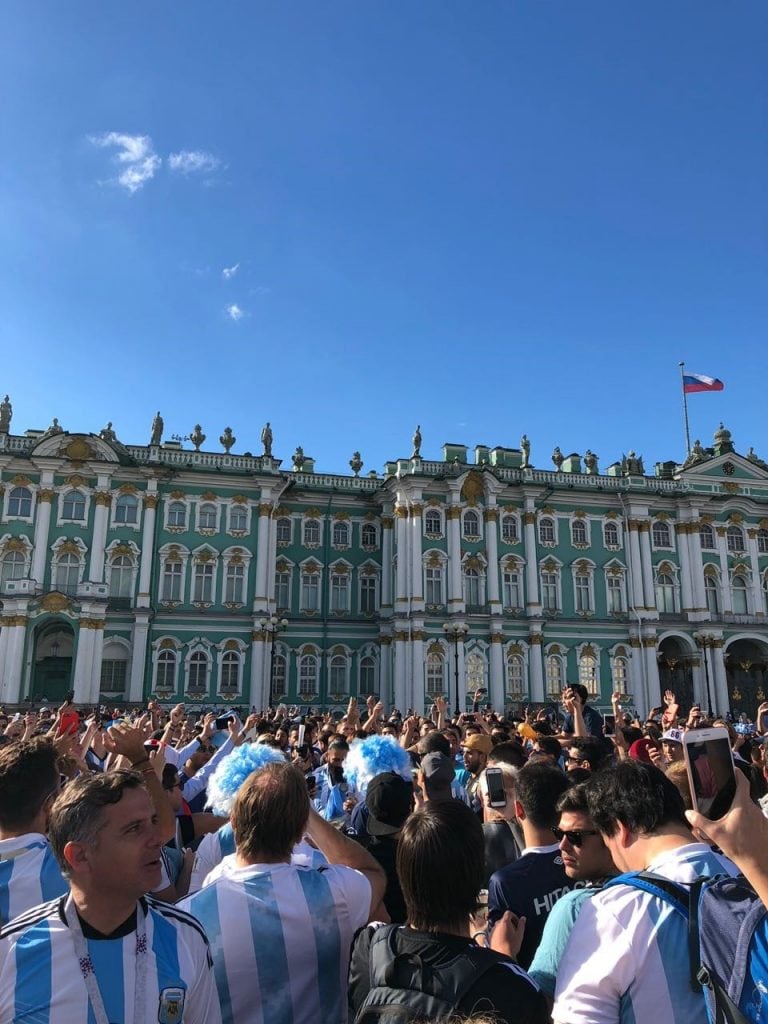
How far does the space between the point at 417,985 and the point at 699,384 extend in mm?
46848

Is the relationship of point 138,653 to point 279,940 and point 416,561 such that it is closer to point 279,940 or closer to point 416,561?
point 416,561

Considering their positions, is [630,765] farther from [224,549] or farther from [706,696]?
[706,696]

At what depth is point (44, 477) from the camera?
39.3m

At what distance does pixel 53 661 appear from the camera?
39.5 meters

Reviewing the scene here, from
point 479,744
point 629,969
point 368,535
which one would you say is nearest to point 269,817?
point 629,969

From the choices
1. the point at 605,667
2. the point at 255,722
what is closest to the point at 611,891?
the point at 255,722

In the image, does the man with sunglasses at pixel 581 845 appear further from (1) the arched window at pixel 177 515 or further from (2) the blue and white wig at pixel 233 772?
(1) the arched window at pixel 177 515

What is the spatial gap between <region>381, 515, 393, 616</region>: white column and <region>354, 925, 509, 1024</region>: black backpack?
41103 mm

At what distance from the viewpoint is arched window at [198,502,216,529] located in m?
42.0

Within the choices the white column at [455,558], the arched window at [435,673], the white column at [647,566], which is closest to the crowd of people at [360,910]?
the arched window at [435,673]

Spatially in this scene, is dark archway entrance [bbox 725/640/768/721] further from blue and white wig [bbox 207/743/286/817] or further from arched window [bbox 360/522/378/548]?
blue and white wig [bbox 207/743/286/817]

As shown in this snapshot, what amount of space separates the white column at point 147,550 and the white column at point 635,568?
27334 mm

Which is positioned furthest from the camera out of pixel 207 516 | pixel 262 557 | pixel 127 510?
pixel 207 516

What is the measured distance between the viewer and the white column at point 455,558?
42.9 metres
